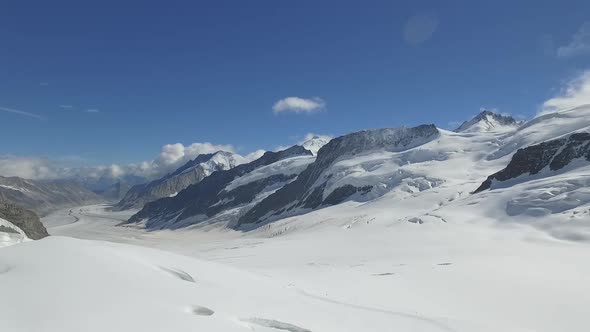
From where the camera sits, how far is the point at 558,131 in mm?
152250

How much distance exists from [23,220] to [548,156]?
104 m

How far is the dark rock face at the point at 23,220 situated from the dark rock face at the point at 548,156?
92807 mm

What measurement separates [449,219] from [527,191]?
16704 mm

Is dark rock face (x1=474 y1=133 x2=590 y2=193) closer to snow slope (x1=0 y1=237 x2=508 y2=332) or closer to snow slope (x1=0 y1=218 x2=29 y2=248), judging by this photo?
snow slope (x1=0 y1=218 x2=29 y2=248)

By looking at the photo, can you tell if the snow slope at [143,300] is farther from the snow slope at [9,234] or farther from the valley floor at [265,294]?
the snow slope at [9,234]

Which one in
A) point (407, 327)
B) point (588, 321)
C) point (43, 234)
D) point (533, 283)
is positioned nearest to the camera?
point (407, 327)

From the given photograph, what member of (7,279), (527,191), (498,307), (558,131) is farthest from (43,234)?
(558,131)

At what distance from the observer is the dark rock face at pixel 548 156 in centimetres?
9631

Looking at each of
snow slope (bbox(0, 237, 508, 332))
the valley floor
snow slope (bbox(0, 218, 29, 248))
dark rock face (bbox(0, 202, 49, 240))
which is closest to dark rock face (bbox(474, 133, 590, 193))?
the valley floor

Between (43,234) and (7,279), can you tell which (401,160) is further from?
(7,279)

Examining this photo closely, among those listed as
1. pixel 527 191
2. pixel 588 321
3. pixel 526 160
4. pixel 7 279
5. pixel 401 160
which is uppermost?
pixel 401 160

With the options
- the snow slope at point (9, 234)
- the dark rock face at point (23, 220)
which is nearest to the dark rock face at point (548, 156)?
the dark rock face at point (23, 220)

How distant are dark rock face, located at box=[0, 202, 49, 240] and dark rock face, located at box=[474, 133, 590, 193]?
3654 inches

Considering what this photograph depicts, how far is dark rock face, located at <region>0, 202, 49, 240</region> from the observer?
179ft
